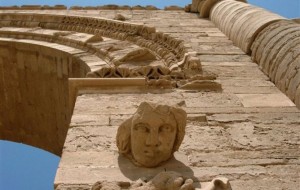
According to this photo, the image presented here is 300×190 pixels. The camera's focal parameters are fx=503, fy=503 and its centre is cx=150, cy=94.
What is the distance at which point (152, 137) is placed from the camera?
3.24 meters

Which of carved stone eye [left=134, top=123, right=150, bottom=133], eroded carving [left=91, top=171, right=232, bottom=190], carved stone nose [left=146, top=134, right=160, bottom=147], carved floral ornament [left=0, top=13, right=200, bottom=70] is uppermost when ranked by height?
carved stone eye [left=134, top=123, right=150, bottom=133]

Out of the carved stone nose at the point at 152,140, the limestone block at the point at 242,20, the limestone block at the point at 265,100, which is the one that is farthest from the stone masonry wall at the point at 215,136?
the limestone block at the point at 242,20

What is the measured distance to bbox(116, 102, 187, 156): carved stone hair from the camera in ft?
10.8

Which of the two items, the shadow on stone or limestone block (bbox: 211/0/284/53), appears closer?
the shadow on stone

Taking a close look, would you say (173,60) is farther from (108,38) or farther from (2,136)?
(2,136)

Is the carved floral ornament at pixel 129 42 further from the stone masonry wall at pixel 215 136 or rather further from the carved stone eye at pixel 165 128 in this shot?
the carved stone eye at pixel 165 128

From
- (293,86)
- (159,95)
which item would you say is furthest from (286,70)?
(159,95)

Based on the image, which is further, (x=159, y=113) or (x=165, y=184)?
(x=159, y=113)

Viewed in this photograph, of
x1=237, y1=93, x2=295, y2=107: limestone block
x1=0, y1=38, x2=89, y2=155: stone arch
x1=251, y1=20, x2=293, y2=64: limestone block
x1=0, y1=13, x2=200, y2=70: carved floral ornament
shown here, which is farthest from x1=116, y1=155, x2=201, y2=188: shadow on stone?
x1=0, y1=38, x2=89, y2=155: stone arch

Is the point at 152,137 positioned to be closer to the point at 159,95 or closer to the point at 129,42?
the point at 159,95

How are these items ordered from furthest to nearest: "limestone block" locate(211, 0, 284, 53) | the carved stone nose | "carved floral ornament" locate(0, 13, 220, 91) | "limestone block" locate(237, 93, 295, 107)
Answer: "limestone block" locate(211, 0, 284, 53), "carved floral ornament" locate(0, 13, 220, 91), "limestone block" locate(237, 93, 295, 107), the carved stone nose

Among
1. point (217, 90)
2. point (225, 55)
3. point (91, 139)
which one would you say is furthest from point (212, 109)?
point (225, 55)

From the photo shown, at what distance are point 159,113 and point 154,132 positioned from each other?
127mm

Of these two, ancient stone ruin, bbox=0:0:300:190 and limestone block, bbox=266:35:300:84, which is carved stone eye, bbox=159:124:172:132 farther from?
limestone block, bbox=266:35:300:84
